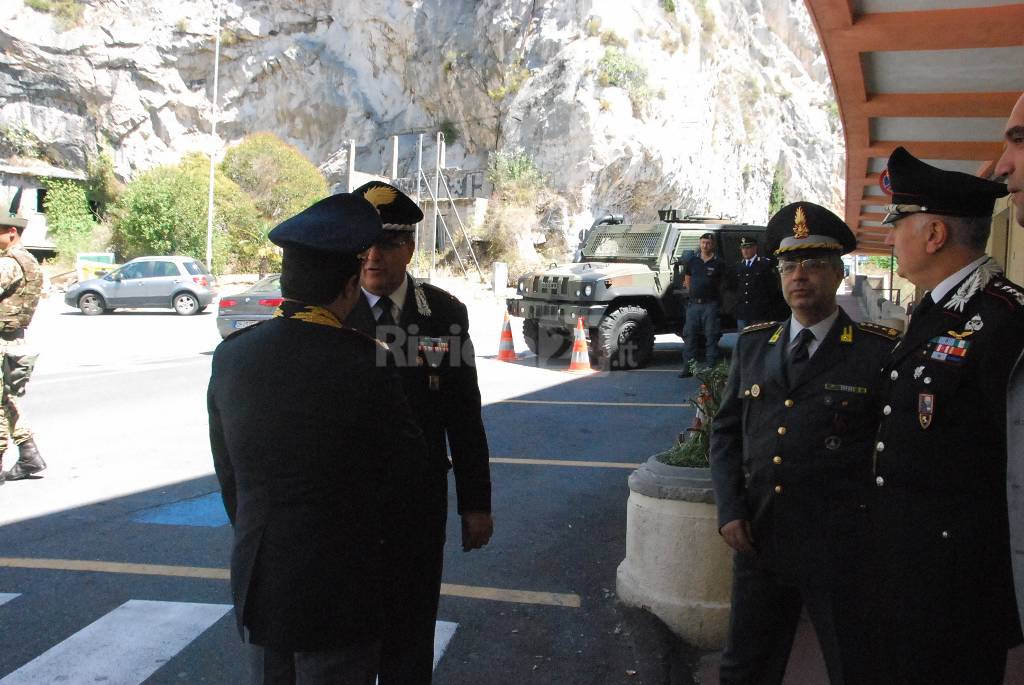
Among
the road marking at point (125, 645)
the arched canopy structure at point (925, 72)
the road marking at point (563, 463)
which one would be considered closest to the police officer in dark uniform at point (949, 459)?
the road marking at point (125, 645)

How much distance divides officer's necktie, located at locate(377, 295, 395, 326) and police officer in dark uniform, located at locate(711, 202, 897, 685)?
108 cm

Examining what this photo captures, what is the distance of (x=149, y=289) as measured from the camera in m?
21.5

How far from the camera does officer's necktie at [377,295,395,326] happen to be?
8.20ft

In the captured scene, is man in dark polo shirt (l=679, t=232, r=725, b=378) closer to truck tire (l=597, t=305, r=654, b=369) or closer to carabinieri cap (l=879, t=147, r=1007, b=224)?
truck tire (l=597, t=305, r=654, b=369)

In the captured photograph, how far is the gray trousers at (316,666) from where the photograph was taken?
181 centimetres

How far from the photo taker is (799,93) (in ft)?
171

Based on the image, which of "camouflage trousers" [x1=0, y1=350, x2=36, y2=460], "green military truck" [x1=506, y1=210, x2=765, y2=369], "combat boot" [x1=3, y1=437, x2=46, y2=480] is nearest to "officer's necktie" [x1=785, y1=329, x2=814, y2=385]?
"camouflage trousers" [x1=0, y1=350, x2=36, y2=460]

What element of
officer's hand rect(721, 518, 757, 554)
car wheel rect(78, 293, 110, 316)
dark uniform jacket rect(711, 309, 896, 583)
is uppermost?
dark uniform jacket rect(711, 309, 896, 583)

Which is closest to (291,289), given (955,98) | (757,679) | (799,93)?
(757,679)

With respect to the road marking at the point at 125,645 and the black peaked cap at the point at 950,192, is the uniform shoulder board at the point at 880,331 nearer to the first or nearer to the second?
the black peaked cap at the point at 950,192

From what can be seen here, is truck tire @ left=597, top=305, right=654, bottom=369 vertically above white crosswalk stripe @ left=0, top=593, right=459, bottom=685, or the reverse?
truck tire @ left=597, top=305, right=654, bottom=369

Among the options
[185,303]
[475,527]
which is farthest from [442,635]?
[185,303]

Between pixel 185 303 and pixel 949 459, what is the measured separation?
71.7 feet

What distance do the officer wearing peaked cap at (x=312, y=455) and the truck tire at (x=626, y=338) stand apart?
9509 millimetres
